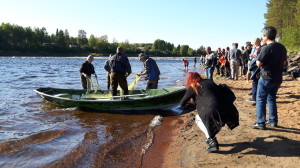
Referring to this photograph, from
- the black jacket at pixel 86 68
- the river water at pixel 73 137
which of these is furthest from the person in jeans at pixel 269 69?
the black jacket at pixel 86 68

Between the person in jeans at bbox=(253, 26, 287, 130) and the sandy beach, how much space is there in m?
0.47

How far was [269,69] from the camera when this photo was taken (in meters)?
5.20

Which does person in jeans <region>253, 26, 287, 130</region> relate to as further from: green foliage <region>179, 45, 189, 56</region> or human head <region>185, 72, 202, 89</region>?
green foliage <region>179, 45, 189, 56</region>

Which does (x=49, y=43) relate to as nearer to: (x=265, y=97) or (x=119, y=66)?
(x=119, y=66)

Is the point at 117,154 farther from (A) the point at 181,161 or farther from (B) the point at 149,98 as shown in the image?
(B) the point at 149,98

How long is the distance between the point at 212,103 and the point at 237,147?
1093 mm

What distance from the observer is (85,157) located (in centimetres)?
554

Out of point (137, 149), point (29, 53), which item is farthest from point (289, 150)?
point (29, 53)

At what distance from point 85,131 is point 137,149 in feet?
7.23

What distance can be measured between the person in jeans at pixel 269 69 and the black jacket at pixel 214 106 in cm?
111

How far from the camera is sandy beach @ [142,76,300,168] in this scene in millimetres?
4324

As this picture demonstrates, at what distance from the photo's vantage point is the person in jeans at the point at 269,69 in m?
5.10

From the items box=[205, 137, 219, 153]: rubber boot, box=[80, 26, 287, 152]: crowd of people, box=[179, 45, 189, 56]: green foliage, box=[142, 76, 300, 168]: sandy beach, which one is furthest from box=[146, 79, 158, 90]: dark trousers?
box=[179, 45, 189, 56]: green foliage

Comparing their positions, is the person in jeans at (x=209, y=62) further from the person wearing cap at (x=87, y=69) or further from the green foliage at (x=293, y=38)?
the green foliage at (x=293, y=38)
